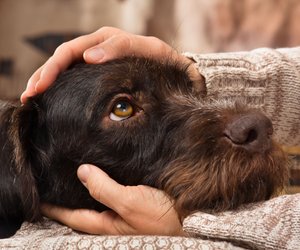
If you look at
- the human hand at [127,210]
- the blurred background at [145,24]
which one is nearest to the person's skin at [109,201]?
the human hand at [127,210]

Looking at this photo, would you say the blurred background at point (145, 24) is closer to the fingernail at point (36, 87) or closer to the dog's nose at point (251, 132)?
the fingernail at point (36, 87)

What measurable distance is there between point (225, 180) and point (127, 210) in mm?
295

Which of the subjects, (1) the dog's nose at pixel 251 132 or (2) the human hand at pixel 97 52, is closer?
(1) the dog's nose at pixel 251 132

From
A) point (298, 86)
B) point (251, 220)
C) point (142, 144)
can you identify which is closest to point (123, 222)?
point (142, 144)

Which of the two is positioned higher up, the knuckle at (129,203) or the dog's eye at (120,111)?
the dog's eye at (120,111)

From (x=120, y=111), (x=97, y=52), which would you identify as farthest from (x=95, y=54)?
(x=120, y=111)

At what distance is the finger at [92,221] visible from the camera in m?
1.62

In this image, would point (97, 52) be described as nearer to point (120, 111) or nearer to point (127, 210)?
point (120, 111)

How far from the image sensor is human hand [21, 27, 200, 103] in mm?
1812

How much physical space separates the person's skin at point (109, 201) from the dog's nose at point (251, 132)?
278 mm

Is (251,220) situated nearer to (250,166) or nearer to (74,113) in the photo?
(250,166)

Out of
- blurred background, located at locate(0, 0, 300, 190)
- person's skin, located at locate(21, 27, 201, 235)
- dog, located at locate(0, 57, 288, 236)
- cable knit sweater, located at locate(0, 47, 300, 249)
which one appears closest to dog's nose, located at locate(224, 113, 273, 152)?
dog, located at locate(0, 57, 288, 236)

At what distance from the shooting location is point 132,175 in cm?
167

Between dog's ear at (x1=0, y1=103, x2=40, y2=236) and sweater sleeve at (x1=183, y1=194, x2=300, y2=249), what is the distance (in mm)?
538
